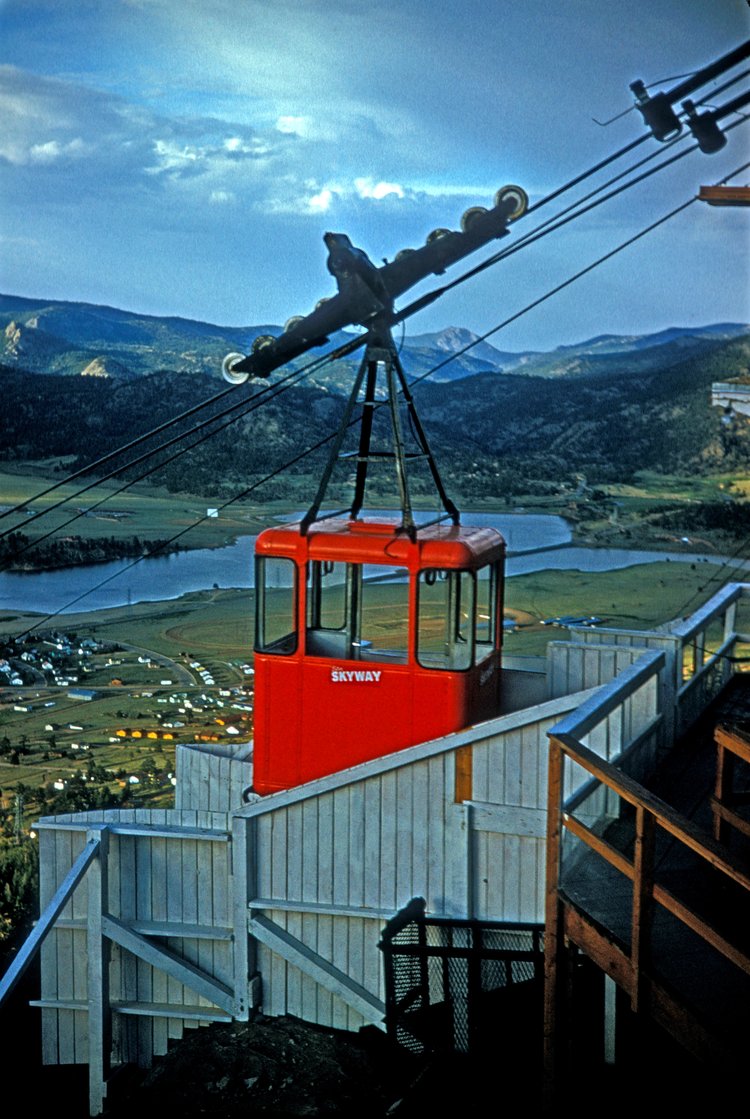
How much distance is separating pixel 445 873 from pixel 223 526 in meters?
45.3

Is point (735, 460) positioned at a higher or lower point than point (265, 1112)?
higher

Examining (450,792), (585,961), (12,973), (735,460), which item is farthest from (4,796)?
(735,460)

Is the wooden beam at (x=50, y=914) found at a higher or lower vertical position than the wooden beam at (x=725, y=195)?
lower

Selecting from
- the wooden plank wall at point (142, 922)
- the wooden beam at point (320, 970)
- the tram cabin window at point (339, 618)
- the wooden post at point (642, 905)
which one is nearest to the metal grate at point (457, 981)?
the wooden beam at point (320, 970)

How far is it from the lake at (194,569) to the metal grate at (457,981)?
1414 inches

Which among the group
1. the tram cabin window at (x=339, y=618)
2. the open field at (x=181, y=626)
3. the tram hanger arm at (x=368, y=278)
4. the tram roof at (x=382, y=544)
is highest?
the tram hanger arm at (x=368, y=278)

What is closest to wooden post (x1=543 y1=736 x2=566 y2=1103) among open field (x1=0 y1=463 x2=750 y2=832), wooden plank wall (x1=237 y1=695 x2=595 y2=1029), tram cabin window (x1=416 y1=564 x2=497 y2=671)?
wooden plank wall (x1=237 y1=695 x2=595 y2=1029)

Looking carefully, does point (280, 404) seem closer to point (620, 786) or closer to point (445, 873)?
point (445, 873)

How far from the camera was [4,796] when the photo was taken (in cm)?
2956

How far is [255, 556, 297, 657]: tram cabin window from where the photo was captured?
30.2ft

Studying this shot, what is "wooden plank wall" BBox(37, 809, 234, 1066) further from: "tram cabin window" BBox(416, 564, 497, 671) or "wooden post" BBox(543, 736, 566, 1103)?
"wooden post" BBox(543, 736, 566, 1103)

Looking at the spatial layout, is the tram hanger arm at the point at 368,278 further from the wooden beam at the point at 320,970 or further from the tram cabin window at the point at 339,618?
the wooden beam at the point at 320,970

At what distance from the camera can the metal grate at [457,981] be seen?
654 centimetres

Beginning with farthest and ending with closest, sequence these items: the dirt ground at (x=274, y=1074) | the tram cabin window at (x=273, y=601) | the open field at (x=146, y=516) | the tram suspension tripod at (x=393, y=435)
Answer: the open field at (x=146, y=516) < the tram cabin window at (x=273, y=601) < the tram suspension tripod at (x=393, y=435) < the dirt ground at (x=274, y=1074)
